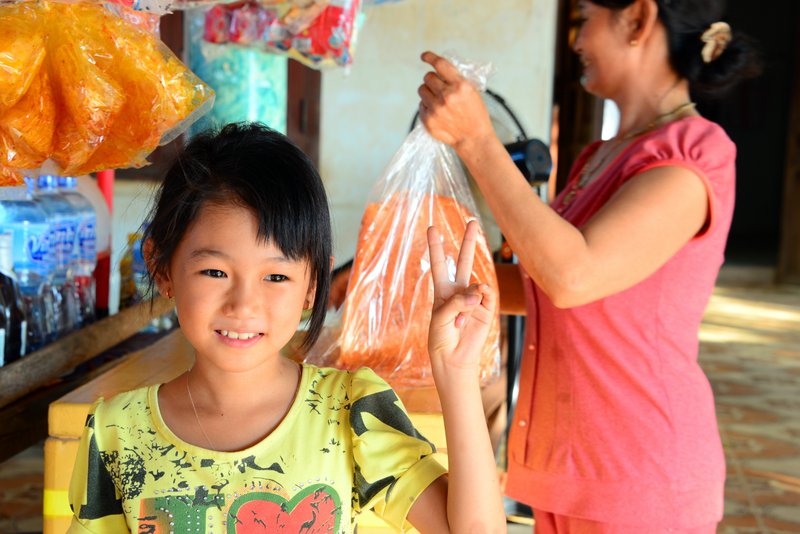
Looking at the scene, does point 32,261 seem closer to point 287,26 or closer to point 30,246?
point 30,246

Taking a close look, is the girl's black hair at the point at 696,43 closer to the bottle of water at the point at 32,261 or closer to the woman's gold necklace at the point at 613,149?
the woman's gold necklace at the point at 613,149

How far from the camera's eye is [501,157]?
120 cm

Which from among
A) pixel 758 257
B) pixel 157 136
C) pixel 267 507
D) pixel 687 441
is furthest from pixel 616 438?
pixel 758 257

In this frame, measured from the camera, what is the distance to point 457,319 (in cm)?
78

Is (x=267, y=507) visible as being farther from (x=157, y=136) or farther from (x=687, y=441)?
(x=687, y=441)

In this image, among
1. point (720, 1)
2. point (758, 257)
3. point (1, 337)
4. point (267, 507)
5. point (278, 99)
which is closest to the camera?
point (267, 507)

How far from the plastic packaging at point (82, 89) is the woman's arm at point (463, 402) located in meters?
0.30

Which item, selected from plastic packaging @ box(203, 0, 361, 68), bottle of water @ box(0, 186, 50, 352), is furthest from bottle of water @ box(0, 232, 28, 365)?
plastic packaging @ box(203, 0, 361, 68)

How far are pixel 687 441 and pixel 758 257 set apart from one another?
8.96 m

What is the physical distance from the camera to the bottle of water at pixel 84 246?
Result: 140 cm

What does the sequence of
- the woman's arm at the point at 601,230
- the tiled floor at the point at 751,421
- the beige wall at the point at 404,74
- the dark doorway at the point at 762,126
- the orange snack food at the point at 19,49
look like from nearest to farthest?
the orange snack food at the point at 19,49
the woman's arm at the point at 601,230
the tiled floor at the point at 751,421
the beige wall at the point at 404,74
the dark doorway at the point at 762,126

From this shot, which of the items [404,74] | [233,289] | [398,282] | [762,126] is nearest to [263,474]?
[233,289]

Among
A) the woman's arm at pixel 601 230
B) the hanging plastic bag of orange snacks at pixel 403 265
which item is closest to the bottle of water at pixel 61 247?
the hanging plastic bag of orange snacks at pixel 403 265

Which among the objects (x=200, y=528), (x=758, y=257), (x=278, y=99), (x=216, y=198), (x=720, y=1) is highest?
(x=720, y=1)
